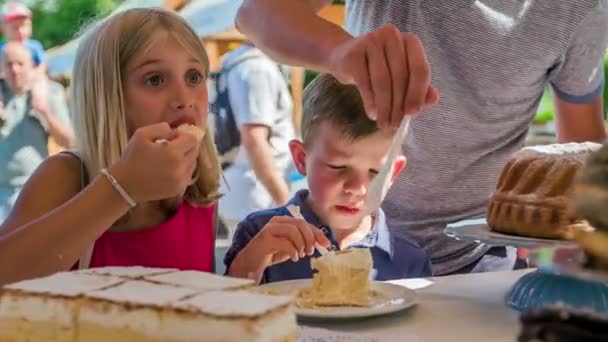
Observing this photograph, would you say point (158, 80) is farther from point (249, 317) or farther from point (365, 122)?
point (249, 317)

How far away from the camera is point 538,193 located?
1.64 meters

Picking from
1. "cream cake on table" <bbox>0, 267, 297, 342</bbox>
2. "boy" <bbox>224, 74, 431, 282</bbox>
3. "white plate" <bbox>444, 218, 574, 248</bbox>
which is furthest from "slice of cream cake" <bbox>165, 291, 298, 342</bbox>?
"boy" <bbox>224, 74, 431, 282</bbox>

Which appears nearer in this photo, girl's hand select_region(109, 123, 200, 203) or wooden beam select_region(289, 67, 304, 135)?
girl's hand select_region(109, 123, 200, 203)

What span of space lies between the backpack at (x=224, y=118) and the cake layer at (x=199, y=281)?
2765 mm

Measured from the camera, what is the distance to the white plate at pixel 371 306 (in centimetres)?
135

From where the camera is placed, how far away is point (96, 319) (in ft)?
3.32

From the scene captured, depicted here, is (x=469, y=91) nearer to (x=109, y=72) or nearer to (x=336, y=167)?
(x=336, y=167)

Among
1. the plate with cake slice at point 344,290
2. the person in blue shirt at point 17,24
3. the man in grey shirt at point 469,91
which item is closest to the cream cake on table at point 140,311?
the plate with cake slice at point 344,290

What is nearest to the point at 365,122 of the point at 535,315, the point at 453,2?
the point at 453,2

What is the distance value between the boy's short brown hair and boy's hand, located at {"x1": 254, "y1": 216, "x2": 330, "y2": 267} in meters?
0.35

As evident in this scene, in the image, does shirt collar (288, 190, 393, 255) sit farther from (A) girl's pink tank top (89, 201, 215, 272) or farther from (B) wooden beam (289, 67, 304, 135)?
(B) wooden beam (289, 67, 304, 135)

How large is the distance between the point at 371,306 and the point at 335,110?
780 mm

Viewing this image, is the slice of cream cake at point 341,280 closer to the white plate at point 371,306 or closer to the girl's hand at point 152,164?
the white plate at point 371,306

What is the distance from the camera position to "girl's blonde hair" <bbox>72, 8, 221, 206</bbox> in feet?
5.90
